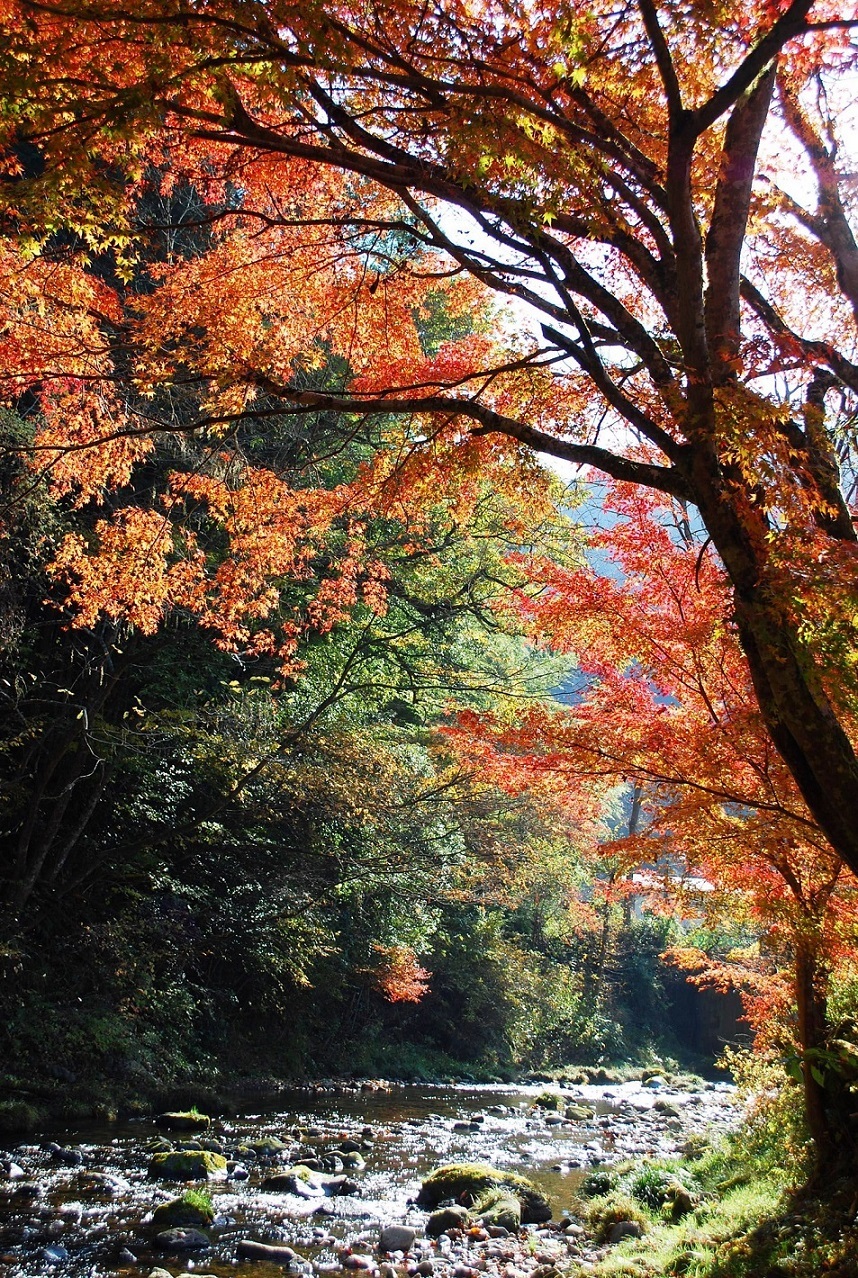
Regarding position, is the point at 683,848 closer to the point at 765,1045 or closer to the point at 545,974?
the point at 765,1045

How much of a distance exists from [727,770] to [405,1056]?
50.2ft

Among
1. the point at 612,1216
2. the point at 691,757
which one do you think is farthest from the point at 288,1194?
the point at 691,757

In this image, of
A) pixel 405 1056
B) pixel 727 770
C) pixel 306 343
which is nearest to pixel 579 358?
pixel 727 770

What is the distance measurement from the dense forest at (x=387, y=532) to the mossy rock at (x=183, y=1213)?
10.5 feet

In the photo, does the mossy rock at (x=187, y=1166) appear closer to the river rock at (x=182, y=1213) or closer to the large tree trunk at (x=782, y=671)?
the river rock at (x=182, y=1213)

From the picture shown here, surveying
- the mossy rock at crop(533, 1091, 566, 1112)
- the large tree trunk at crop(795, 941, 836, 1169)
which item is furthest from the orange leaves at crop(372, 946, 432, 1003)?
the large tree trunk at crop(795, 941, 836, 1169)

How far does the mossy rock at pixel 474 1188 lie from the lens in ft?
28.2

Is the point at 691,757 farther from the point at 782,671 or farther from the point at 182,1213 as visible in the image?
the point at 182,1213

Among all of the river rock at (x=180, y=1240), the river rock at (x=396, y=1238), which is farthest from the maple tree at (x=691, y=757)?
the river rock at (x=180, y=1240)

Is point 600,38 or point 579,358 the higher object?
point 600,38

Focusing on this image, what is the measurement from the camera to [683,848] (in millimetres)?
6242

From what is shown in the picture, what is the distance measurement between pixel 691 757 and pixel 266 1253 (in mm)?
4757

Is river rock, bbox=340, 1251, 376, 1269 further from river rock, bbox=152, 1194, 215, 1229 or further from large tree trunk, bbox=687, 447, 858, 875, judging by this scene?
large tree trunk, bbox=687, 447, 858, 875

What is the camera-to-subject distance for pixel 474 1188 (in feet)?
29.1
